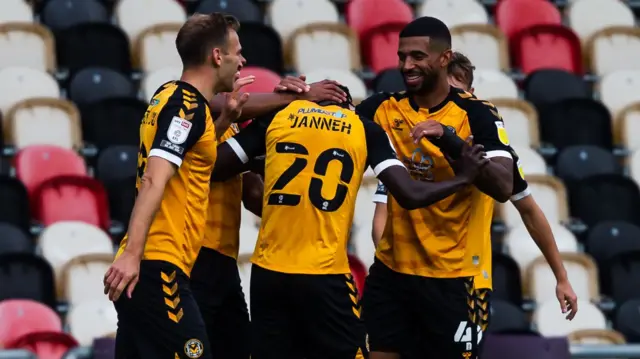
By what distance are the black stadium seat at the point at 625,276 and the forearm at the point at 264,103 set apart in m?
4.90

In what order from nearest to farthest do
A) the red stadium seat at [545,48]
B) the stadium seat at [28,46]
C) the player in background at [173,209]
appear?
the player in background at [173,209] < the stadium seat at [28,46] < the red stadium seat at [545,48]

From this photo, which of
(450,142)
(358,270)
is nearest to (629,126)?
(358,270)

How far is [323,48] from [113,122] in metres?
2.13

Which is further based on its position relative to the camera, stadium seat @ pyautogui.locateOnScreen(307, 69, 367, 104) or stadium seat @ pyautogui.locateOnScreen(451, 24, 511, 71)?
stadium seat @ pyautogui.locateOnScreen(451, 24, 511, 71)

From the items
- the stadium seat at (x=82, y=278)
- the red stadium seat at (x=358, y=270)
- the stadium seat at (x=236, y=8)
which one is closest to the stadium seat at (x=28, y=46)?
the stadium seat at (x=236, y=8)

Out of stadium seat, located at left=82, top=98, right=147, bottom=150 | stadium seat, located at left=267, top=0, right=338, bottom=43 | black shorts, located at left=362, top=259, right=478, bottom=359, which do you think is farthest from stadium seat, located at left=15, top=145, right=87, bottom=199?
black shorts, located at left=362, top=259, right=478, bottom=359

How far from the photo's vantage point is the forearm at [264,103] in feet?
23.9

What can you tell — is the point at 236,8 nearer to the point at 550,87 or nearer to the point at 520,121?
the point at 520,121

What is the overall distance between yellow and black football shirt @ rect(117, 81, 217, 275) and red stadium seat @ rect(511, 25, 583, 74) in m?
7.30

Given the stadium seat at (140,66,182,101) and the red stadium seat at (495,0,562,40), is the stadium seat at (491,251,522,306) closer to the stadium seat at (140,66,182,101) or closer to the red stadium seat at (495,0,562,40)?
the stadium seat at (140,66,182,101)

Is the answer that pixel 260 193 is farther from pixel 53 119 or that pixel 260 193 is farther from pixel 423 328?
pixel 53 119

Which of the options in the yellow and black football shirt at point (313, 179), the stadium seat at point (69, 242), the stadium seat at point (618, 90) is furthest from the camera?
the stadium seat at point (618, 90)

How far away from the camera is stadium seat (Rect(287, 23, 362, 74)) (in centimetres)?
1288

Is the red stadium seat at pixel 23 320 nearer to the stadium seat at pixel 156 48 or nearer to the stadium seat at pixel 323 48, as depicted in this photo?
the stadium seat at pixel 156 48
